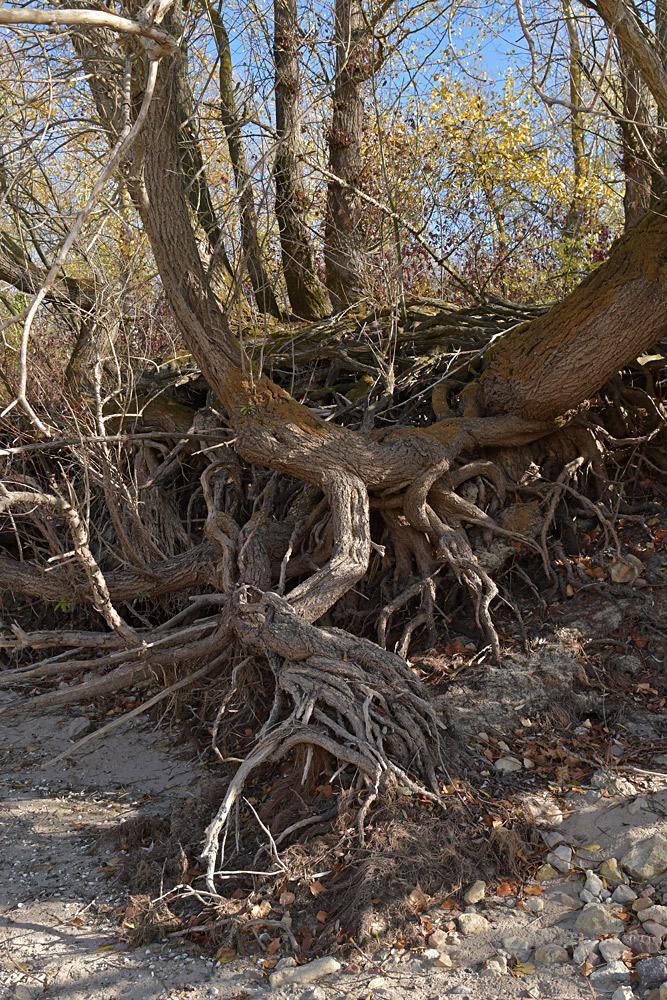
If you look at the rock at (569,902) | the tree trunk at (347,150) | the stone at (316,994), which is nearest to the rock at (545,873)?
the rock at (569,902)

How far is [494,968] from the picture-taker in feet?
10.6

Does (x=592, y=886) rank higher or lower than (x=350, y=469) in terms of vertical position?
lower

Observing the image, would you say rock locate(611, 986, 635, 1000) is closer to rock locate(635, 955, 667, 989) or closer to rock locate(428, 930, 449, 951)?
rock locate(635, 955, 667, 989)

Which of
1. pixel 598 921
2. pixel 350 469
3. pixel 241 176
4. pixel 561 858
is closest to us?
pixel 598 921

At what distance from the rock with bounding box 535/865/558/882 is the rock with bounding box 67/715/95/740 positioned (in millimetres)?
3546

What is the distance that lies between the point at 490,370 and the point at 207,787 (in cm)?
353

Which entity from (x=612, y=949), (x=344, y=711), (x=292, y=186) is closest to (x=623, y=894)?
(x=612, y=949)

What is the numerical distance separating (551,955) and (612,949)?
0.78 ft

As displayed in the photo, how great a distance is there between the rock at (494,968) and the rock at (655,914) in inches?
24.4

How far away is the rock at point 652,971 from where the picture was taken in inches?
120

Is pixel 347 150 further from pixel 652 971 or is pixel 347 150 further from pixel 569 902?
pixel 652 971

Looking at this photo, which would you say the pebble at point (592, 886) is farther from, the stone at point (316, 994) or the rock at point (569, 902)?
the stone at point (316, 994)

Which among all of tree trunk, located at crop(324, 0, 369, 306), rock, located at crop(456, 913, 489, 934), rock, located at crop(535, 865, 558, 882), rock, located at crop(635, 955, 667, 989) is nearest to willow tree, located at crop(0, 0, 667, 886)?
rock, located at crop(535, 865, 558, 882)

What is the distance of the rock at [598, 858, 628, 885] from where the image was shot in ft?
11.9
